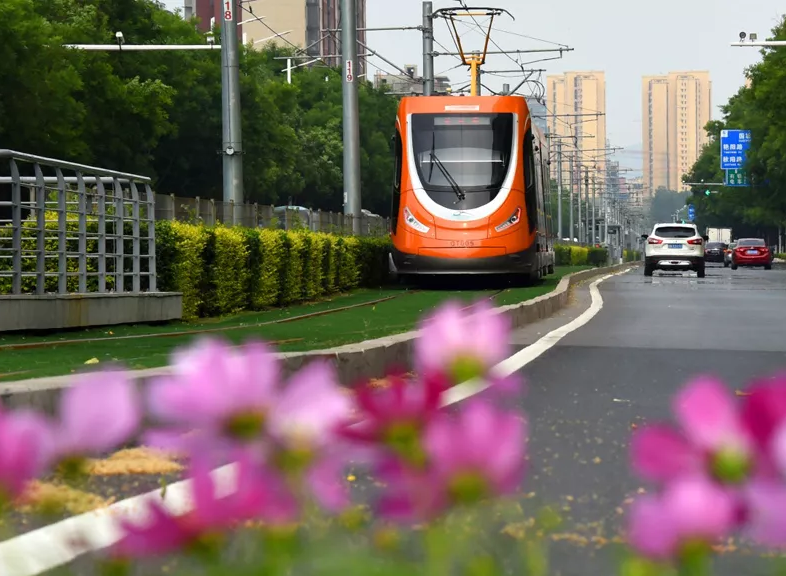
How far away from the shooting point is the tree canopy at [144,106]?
4894 centimetres

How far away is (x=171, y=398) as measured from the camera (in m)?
1.01

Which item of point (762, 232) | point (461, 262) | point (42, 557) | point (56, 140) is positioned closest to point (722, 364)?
point (42, 557)

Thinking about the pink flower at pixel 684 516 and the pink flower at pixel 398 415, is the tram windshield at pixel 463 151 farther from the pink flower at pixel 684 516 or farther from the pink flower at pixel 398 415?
the pink flower at pixel 684 516

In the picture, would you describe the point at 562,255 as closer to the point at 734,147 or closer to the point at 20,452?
Result: the point at 734,147

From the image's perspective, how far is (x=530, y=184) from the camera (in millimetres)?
28859

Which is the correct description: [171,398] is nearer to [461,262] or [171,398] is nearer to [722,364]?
[722,364]

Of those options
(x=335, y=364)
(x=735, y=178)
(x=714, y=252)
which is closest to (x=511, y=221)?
(x=335, y=364)

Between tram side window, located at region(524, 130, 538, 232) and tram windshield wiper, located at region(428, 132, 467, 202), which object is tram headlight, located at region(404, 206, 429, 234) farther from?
tram side window, located at region(524, 130, 538, 232)

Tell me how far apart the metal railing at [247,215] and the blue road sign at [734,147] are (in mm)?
60403

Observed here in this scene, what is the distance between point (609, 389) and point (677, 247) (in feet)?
131

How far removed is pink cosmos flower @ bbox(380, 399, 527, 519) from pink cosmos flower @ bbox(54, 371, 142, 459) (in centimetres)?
Result: 17

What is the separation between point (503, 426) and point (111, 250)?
62.5 feet

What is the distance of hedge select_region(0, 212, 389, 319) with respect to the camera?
1847 cm

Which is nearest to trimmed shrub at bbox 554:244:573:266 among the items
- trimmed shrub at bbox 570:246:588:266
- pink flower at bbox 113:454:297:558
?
trimmed shrub at bbox 570:246:588:266
